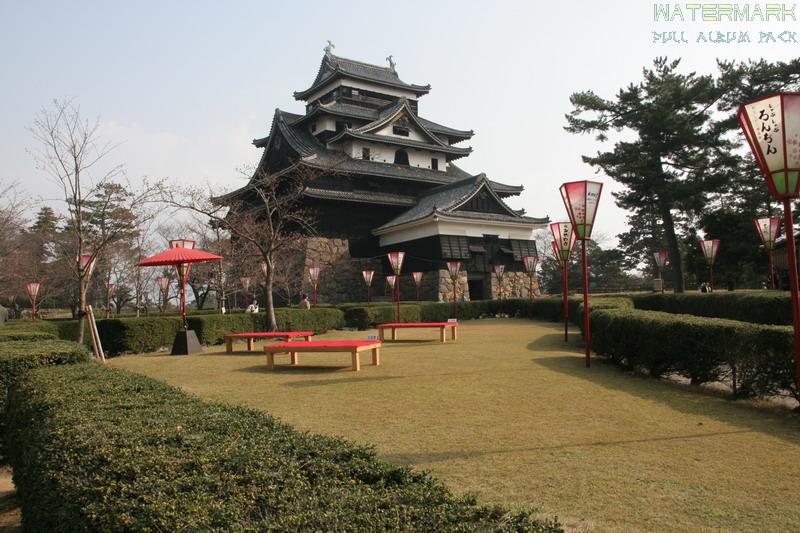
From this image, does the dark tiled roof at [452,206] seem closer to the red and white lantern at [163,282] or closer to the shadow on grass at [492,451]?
the red and white lantern at [163,282]

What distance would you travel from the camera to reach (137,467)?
253 centimetres

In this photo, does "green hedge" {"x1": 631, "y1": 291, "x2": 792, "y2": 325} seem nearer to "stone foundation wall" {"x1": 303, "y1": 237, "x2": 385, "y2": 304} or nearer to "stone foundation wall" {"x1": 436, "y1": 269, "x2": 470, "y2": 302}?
"stone foundation wall" {"x1": 436, "y1": 269, "x2": 470, "y2": 302}

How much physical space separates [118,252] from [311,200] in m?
11.7

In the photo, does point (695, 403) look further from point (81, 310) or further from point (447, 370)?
point (81, 310)

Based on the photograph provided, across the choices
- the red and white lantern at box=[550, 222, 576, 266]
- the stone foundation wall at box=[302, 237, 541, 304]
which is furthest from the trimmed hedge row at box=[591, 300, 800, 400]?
the stone foundation wall at box=[302, 237, 541, 304]

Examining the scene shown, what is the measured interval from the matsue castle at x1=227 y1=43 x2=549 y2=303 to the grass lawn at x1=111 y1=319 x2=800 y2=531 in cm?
1955

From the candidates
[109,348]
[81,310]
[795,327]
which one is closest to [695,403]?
[795,327]

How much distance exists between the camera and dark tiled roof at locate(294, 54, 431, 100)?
37.7m

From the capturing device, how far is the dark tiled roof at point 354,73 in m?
37.7

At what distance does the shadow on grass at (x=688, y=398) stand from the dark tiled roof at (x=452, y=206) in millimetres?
19513

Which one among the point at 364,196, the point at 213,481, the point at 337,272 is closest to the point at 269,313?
the point at 337,272

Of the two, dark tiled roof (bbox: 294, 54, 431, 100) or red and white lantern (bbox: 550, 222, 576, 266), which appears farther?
dark tiled roof (bbox: 294, 54, 431, 100)

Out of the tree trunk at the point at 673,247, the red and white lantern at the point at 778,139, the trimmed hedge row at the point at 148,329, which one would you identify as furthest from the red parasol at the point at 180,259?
the tree trunk at the point at 673,247

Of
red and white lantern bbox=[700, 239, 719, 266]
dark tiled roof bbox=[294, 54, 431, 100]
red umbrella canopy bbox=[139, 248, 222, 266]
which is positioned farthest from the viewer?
dark tiled roof bbox=[294, 54, 431, 100]
